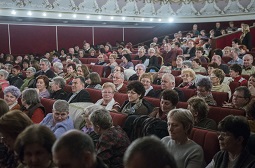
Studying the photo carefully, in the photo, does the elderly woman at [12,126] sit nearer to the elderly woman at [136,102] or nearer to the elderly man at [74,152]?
the elderly man at [74,152]

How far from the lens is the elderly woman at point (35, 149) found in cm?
177

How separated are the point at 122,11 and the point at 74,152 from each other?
11943mm

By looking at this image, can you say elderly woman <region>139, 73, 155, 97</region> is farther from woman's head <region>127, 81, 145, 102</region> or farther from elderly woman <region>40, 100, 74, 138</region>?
elderly woman <region>40, 100, 74, 138</region>

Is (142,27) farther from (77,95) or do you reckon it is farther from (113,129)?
(113,129)

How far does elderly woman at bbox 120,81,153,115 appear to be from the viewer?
376 cm

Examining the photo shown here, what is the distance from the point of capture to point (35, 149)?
1.77 metres

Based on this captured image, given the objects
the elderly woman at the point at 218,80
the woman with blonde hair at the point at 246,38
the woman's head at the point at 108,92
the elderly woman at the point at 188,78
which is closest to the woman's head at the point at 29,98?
the woman's head at the point at 108,92

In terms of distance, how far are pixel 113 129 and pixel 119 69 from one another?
11.0 feet

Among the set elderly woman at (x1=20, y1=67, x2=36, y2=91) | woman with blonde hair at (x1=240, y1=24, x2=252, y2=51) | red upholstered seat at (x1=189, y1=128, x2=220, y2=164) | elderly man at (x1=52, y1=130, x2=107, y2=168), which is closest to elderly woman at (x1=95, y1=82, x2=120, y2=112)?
red upholstered seat at (x1=189, y1=128, x2=220, y2=164)

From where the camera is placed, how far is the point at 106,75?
7422mm

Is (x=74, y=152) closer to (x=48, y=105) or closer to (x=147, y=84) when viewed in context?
(x=48, y=105)

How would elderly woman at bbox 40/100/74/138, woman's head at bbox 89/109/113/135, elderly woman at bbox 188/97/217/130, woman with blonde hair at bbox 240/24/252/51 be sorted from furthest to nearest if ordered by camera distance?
woman with blonde hair at bbox 240/24/252/51 < elderly woman at bbox 40/100/74/138 < elderly woman at bbox 188/97/217/130 < woman's head at bbox 89/109/113/135

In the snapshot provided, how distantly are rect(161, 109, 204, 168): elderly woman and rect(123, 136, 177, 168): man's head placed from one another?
1141mm

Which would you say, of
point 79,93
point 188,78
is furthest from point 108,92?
point 188,78
